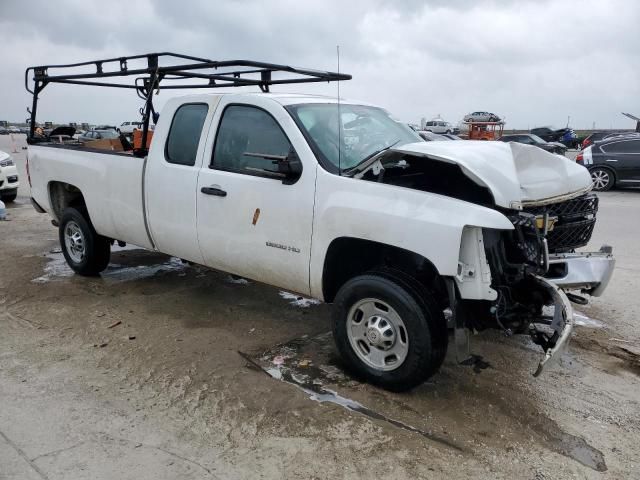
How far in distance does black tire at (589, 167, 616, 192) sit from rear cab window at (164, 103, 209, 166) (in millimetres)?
13831

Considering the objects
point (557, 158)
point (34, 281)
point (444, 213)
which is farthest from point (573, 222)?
point (34, 281)

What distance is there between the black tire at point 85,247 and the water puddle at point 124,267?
0.56 feet

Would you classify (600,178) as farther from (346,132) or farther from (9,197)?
(9,197)

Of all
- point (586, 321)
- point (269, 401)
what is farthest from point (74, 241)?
point (586, 321)

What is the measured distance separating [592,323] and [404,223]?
2.72m

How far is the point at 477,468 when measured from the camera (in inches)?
116

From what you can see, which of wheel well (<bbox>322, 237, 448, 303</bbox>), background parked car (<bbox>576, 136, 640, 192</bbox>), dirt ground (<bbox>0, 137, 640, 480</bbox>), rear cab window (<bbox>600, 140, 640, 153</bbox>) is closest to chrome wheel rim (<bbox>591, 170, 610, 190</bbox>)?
background parked car (<bbox>576, 136, 640, 192</bbox>)

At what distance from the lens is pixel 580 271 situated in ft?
12.6

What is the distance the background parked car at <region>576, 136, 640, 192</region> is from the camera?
1536 cm

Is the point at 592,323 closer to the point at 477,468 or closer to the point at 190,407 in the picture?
the point at 477,468

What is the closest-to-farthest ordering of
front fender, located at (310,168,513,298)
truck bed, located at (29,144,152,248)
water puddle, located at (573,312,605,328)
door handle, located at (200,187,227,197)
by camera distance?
front fender, located at (310,168,513,298) → door handle, located at (200,187,227,197) → water puddle, located at (573,312,605,328) → truck bed, located at (29,144,152,248)

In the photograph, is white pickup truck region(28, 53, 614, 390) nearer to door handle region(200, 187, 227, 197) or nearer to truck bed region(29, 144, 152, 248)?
door handle region(200, 187, 227, 197)

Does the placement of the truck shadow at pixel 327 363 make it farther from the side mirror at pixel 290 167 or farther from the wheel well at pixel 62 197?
the side mirror at pixel 290 167

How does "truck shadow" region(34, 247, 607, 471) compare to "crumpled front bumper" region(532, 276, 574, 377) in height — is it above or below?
below
